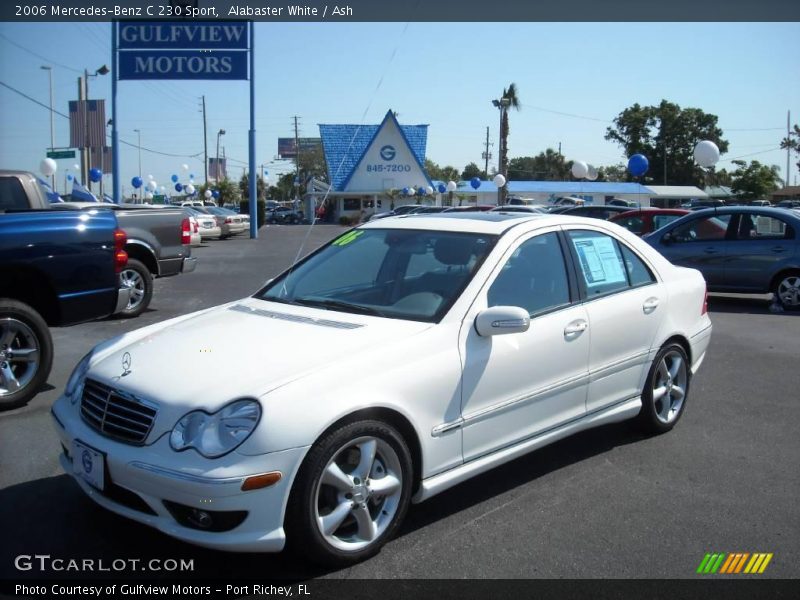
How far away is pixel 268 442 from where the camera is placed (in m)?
2.98

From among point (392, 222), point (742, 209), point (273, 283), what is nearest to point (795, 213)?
point (742, 209)

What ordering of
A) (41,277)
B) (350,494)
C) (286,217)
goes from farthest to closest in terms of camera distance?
(286,217) → (41,277) → (350,494)

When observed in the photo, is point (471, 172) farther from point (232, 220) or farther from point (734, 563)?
point (734, 563)

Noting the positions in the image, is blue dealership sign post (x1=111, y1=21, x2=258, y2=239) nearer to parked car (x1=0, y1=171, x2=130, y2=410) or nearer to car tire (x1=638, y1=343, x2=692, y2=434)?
parked car (x1=0, y1=171, x2=130, y2=410)

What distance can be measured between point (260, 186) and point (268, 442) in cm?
7610

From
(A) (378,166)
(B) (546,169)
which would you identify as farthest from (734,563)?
(B) (546,169)

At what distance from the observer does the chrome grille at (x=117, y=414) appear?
3.20 meters

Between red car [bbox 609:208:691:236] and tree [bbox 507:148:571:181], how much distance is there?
264 ft

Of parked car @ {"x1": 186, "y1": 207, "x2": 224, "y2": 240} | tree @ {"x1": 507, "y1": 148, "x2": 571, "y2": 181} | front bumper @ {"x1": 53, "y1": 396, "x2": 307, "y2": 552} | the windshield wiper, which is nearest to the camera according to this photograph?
front bumper @ {"x1": 53, "y1": 396, "x2": 307, "y2": 552}

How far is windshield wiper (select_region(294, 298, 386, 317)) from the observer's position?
4.03m

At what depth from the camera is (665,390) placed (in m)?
5.20

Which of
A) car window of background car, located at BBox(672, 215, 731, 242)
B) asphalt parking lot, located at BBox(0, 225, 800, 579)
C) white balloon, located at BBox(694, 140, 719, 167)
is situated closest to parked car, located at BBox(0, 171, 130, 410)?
asphalt parking lot, located at BBox(0, 225, 800, 579)

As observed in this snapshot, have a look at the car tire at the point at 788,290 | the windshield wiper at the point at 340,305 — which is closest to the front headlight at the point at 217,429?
the windshield wiper at the point at 340,305

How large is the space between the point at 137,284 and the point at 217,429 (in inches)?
315
